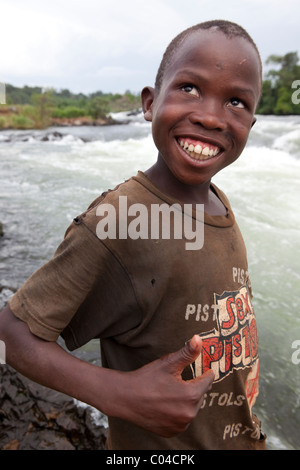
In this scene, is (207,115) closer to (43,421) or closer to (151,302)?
(151,302)

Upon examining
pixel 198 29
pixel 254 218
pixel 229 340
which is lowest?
pixel 254 218

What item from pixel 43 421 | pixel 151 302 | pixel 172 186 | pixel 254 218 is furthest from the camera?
pixel 254 218

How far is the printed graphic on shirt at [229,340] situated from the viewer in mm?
877

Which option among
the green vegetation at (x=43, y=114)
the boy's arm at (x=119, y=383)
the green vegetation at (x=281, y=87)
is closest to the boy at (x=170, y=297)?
the boy's arm at (x=119, y=383)

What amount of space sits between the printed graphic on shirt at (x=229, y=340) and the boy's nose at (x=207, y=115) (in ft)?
1.34

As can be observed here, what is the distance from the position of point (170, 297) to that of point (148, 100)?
1.80 ft

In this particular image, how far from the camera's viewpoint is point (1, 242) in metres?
4.31

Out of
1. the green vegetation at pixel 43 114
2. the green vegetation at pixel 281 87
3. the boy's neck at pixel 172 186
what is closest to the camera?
the boy's neck at pixel 172 186

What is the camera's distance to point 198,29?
833 millimetres

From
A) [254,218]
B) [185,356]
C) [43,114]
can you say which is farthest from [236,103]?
[43,114]

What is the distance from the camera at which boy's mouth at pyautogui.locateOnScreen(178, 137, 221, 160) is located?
828 mm

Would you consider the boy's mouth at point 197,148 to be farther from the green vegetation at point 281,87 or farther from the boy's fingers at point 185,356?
the green vegetation at point 281,87

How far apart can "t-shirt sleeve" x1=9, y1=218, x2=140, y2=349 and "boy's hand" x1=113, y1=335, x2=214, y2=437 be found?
158 mm
